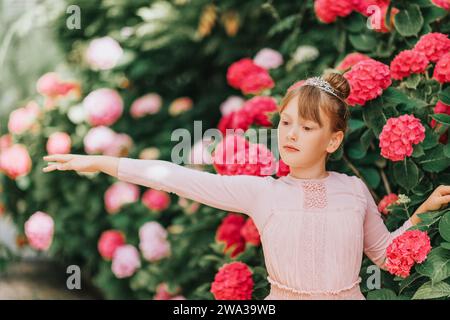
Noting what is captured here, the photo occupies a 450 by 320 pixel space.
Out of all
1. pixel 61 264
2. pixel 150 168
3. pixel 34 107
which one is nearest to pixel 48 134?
pixel 34 107

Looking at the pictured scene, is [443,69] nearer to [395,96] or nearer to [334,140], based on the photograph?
[395,96]

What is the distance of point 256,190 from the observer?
2.07 metres

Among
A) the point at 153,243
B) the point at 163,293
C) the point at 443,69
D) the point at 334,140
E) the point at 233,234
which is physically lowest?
the point at 163,293

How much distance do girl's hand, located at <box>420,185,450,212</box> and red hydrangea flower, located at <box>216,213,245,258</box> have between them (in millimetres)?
943

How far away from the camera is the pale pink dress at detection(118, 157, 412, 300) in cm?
198

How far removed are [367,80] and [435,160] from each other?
1.09 feet

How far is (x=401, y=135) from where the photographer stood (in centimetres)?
216

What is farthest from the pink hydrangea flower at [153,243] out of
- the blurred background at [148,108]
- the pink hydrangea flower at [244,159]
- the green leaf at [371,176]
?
the green leaf at [371,176]

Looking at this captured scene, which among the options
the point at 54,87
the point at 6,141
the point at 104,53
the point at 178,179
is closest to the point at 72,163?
the point at 178,179

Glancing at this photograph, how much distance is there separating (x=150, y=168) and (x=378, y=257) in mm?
745

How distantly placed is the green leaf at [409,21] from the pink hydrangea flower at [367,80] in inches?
12.6

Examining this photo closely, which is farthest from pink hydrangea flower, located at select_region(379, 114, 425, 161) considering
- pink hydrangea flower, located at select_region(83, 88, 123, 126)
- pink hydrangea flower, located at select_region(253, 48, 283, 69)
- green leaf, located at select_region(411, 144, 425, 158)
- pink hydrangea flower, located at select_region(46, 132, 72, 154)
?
pink hydrangea flower, located at select_region(46, 132, 72, 154)

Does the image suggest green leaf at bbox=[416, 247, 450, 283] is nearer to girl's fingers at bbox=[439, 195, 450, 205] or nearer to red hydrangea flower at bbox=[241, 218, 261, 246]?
girl's fingers at bbox=[439, 195, 450, 205]

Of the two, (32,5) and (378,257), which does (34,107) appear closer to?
(32,5)
